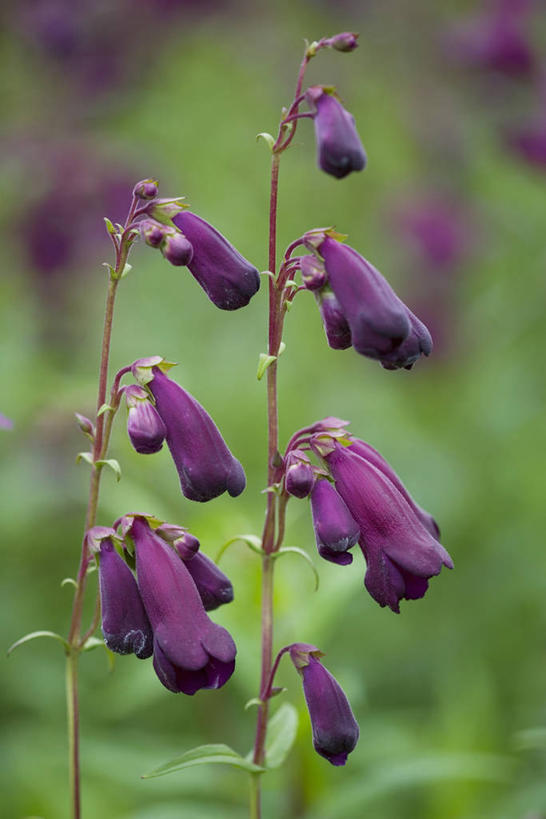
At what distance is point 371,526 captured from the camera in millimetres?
1495

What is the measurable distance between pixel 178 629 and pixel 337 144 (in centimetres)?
72

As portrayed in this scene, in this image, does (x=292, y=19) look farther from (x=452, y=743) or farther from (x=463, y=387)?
(x=452, y=743)

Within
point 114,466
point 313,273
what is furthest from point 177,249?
point 114,466

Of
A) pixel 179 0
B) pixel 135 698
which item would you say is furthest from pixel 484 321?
pixel 179 0

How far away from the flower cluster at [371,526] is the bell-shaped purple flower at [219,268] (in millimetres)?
256

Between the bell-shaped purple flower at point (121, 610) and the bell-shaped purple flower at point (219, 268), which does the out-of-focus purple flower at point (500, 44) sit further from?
the bell-shaped purple flower at point (121, 610)

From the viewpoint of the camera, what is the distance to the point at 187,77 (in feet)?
24.0

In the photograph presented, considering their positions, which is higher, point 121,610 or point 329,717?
point 121,610

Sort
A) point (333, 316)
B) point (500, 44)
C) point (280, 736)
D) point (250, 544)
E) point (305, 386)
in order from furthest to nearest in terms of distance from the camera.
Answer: point (305, 386)
point (500, 44)
point (280, 736)
point (250, 544)
point (333, 316)

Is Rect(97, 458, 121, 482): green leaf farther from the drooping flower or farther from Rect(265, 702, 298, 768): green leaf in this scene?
Rect(265, 702, 298, 768): green leaf

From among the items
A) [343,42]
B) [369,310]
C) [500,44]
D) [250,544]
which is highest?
[500,44]

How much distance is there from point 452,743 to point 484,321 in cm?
211

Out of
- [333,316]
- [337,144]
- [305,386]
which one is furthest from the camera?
[305,386]

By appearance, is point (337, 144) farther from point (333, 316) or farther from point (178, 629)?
point (178, 629)
